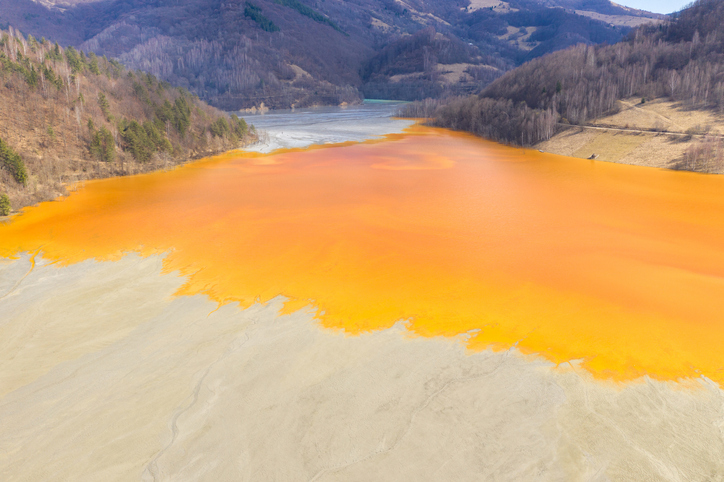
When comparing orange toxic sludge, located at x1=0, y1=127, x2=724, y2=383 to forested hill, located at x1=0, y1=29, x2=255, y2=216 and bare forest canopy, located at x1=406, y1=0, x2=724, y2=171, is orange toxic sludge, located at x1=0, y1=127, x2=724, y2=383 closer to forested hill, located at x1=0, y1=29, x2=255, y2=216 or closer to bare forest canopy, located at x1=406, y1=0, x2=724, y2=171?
forested hill, located at x1=0, y1=29, x2=255, y2=216

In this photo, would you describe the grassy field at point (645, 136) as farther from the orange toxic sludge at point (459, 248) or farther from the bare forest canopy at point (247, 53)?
the bare forest canopy at point (247, 53)

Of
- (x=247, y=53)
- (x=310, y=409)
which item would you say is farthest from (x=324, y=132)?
(x=247, y=53)

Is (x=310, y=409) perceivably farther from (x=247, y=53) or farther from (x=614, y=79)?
(x=247, y=53)

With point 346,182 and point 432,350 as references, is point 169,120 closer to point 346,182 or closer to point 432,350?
point 346,182

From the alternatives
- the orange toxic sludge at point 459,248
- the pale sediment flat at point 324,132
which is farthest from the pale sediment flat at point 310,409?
the pale sediment flat at point 324,132

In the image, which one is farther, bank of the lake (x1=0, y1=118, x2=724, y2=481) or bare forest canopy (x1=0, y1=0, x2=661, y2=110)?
bare forest canopy (x1=0, y1=0, x2=661, y2=110)

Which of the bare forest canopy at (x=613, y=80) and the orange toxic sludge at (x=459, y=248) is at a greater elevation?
the bare forest canopy at (x=613, y=80)

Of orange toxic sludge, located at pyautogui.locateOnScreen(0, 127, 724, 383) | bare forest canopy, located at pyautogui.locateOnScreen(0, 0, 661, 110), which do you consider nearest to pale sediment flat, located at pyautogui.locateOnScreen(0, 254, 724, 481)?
orange toxic sludge, located at pyautogui.locateOnScreen(0, 127, 724, 383)
